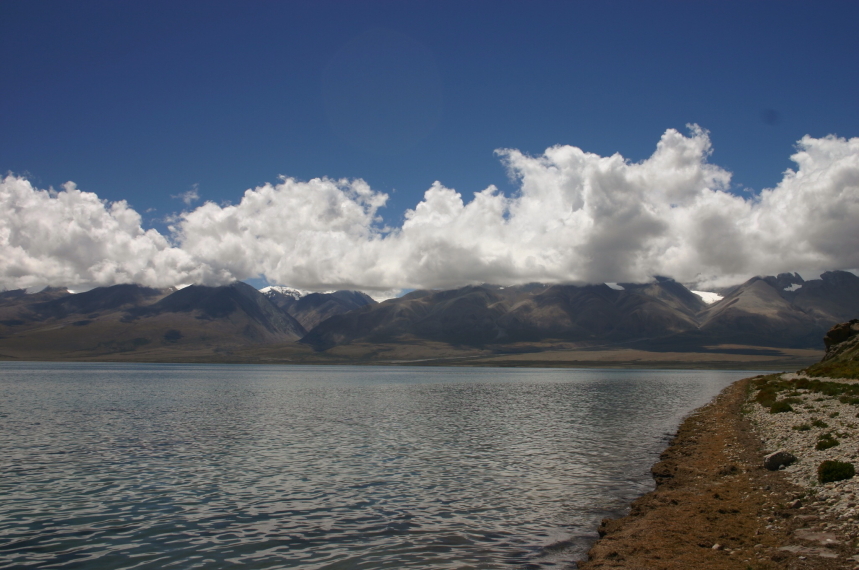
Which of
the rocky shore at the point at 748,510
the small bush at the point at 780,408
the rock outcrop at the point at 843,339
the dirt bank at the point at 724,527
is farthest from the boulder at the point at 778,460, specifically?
the rock outcrop at the point at 843,339

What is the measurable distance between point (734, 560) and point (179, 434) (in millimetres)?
50799

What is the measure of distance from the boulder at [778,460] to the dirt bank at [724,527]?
1.45 ft

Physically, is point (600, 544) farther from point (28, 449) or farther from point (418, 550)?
point (28, 449)

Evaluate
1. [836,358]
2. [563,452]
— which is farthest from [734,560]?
[836,358]

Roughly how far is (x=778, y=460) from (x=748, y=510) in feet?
31.5

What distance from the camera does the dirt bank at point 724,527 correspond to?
1888cm

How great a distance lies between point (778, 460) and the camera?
3219 centimetres

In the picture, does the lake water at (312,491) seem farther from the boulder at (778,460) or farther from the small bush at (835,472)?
the small bush at (835,472)

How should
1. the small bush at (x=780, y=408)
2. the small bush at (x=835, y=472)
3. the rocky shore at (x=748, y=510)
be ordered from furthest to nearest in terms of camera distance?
1. the small bush at (x=780, y=408)
2. the small bush at (x=835, y=472)
3. the rocky shore at (x=748, y=510)

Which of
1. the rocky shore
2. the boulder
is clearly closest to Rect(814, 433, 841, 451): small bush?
the rocky shore

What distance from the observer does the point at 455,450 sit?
46.8 metres

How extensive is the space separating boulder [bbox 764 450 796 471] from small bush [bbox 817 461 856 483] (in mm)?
5451

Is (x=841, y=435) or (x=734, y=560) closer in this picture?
(x=734, y=560)

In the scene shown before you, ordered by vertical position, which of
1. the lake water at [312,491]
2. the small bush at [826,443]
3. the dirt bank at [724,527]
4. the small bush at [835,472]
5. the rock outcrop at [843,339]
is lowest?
the lake water at [312,491]
